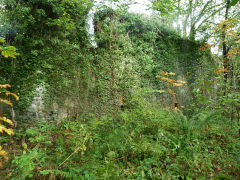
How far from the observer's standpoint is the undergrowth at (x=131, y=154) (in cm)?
182

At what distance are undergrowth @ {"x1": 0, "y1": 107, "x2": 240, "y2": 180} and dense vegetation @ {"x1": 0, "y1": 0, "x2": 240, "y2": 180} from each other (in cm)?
2

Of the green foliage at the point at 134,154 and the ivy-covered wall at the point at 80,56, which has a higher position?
the ivy-covered wall at the point at 80,56

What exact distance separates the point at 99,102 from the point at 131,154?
2.36m

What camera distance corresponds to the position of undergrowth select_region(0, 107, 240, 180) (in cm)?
182

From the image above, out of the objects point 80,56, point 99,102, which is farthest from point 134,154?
point 80,56

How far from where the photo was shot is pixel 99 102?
4441 mm

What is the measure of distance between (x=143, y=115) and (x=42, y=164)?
2.29m

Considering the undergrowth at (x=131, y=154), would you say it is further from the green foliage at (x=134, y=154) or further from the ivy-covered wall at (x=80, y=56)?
the ivy-covered wall at (x=80, y=56)

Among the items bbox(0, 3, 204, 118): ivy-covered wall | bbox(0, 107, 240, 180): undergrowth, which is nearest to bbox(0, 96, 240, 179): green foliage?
bbox(0, 107, 240, 180): undergrowth

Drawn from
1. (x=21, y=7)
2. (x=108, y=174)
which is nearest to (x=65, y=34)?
(x=21, y=7)

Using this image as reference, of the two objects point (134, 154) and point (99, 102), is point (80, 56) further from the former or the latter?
point (134, 154)

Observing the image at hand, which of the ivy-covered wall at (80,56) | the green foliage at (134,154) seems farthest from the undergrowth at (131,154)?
the ivy-covered wall at (80,56)

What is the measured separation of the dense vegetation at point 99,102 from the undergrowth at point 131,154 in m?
0.02

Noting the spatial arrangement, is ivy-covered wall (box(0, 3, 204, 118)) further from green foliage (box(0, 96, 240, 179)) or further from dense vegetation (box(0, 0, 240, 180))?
green foliage (box(0, 96, 240, 179))
